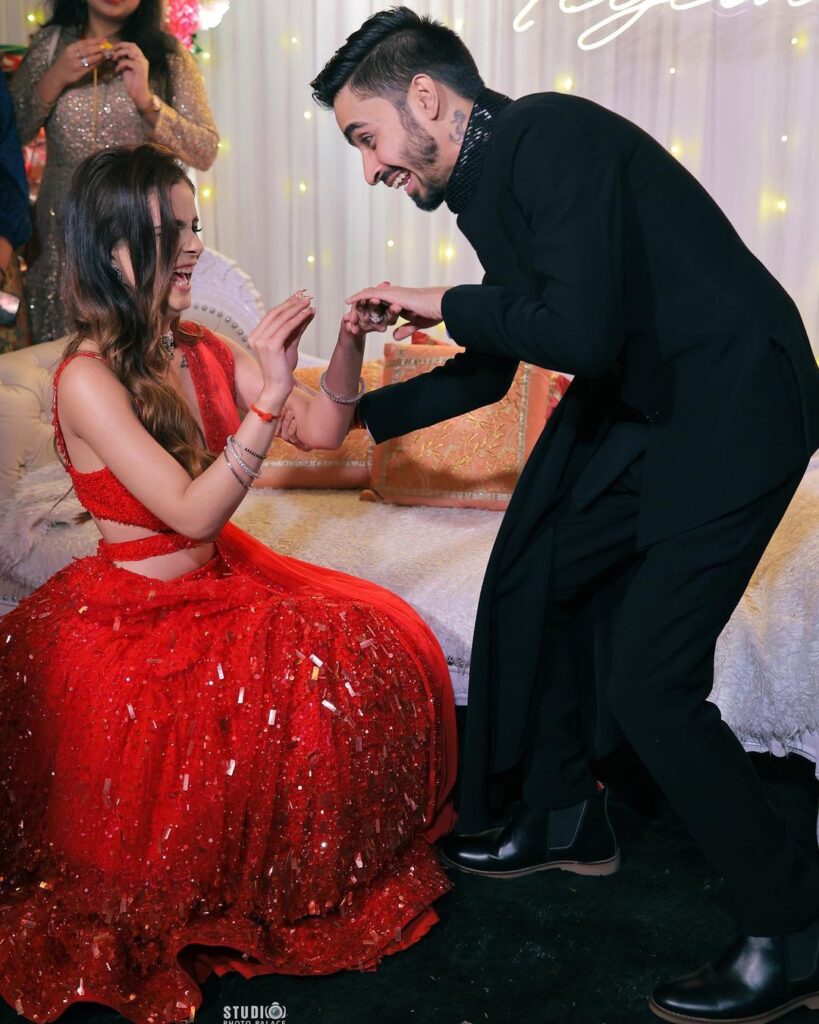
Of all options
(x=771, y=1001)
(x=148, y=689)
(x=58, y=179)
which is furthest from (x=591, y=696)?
(x=58, y=179)

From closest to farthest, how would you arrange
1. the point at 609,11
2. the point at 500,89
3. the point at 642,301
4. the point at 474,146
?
the point at 642,301, the point at 474,146, the point at 609,11, the point at 500,89

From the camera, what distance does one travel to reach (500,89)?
12.8 ft

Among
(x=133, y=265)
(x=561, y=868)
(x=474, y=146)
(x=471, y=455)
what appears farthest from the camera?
(x=471, y=455)

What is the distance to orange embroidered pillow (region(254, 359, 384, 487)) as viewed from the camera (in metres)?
3.04

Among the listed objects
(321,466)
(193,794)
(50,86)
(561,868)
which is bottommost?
(561,868)

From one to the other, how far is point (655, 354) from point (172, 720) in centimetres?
92

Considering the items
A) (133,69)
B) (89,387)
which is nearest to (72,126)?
(133,69)

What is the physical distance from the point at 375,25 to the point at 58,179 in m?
2.06

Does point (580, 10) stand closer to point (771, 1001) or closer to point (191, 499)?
point (191, 499)

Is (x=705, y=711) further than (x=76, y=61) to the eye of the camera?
No

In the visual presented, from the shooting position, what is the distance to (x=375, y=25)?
157cm

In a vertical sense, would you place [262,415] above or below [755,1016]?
above

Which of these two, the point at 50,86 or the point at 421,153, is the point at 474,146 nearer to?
the point at 421,153

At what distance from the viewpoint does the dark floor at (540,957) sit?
1574 mm
